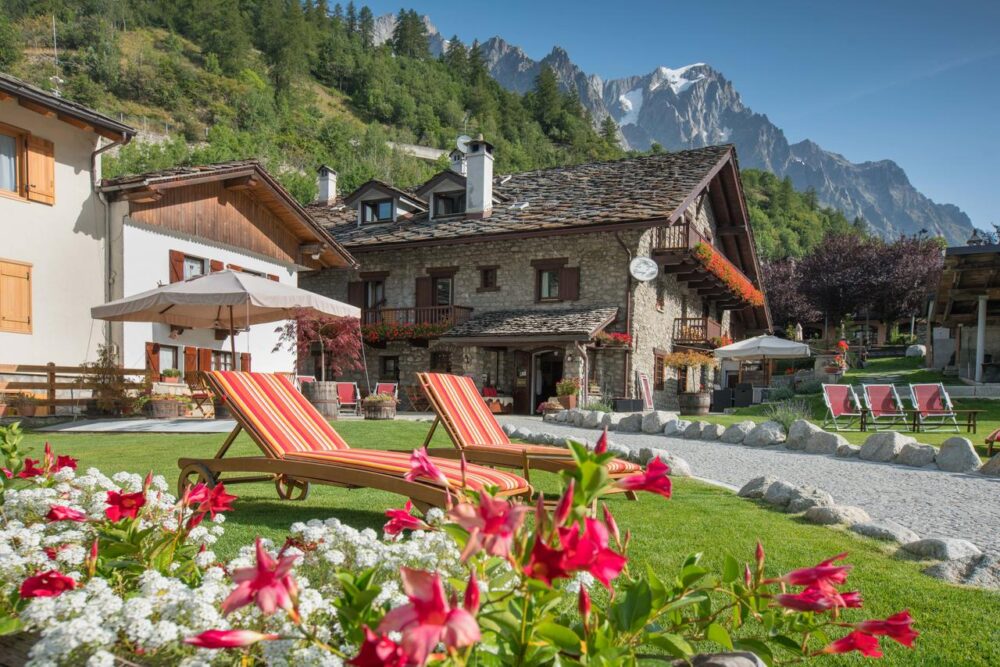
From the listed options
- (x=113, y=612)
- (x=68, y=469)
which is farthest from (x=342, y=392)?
(x=113, y=612)

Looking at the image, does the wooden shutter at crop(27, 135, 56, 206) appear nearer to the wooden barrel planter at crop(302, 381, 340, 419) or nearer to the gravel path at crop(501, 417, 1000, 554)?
the wooden barrel planter at crop(302, 381, 340, 419)

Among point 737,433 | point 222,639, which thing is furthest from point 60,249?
Result: point 222,639

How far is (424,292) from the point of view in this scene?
73.9 feet

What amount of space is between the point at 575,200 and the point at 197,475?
716 inches

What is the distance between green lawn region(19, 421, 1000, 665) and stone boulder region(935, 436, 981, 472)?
10.8ft

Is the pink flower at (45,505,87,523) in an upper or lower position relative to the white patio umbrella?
lower

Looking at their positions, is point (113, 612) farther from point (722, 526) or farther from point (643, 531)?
point (722, 526)

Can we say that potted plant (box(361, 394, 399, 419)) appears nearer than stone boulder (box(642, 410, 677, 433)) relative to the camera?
No

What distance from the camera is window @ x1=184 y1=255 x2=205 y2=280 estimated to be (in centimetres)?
1605

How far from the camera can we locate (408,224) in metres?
23.7

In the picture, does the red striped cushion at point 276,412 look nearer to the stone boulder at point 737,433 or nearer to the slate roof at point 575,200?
the stone boulder at point 737,433

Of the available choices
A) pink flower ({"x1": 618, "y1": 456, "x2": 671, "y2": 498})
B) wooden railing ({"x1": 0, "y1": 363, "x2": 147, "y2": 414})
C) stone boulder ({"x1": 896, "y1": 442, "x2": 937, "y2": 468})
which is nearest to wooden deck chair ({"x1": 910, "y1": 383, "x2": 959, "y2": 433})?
stone boulder ({"x1": 896, "y1": 442, "x2": 937, "y2": 468})

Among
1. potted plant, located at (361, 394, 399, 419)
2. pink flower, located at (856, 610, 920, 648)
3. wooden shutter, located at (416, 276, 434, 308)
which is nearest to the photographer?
pink flower, located at (856, 610, 920, 648)

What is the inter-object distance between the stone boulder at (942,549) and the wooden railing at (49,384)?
12660 mm
